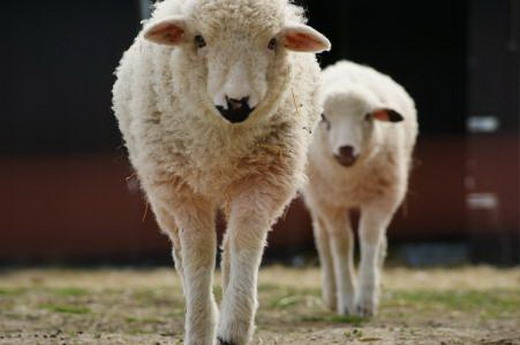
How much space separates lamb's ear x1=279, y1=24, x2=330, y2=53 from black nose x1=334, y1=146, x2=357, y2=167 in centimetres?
274

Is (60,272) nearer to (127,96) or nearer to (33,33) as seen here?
(33,33)

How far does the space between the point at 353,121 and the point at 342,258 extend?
1.10 metres

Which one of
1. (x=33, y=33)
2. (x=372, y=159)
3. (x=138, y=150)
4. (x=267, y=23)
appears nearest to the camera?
(x=267, y=23)

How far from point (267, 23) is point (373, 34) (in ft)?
31.0

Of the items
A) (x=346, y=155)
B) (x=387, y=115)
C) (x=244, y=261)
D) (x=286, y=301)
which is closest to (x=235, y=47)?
(x=244, y=261)

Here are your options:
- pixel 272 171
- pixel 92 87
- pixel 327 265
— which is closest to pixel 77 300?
pixel 327 265

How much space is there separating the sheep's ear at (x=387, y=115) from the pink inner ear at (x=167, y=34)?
10.9ft

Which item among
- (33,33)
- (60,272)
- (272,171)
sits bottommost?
(60,272)

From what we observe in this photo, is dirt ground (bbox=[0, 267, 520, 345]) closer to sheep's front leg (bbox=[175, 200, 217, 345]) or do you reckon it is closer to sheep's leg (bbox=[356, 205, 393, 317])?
sheep's leg (bbox=[356, 205, 393, 317])

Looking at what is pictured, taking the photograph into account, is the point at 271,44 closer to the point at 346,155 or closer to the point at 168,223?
the point at 168,223

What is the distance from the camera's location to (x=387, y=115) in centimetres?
880

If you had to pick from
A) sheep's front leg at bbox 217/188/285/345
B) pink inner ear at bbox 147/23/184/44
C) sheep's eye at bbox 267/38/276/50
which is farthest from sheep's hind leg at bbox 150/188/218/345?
sheep's eye at bbox 267/38/276/50

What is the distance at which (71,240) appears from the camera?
1396cm

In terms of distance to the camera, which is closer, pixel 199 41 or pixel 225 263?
pixel 199 41
